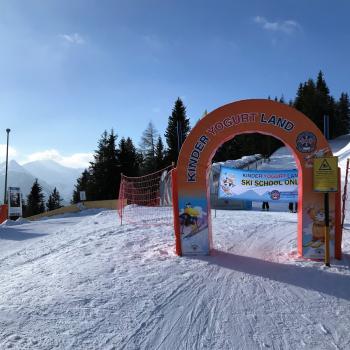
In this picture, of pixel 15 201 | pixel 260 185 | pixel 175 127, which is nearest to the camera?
pixel 260 185

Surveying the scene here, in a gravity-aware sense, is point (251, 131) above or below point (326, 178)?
above

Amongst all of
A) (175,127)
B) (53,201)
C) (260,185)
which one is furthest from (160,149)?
(260,185)

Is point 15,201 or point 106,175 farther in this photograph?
point 106,175

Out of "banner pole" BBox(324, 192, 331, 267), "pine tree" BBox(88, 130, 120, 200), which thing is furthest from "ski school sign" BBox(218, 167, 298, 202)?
"pine tree" BBox(88, 130, 120, 200)

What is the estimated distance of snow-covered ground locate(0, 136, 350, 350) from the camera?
5301mm

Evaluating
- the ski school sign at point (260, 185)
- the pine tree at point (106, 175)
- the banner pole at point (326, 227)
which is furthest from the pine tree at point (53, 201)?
the banner pole at point (326, 227)

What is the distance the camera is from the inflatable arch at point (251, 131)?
28.5 ft

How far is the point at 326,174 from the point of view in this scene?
8117 mm

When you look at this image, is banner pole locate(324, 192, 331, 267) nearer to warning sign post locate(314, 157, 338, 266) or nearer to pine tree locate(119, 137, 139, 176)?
warning sign post locate(314, 157, 338, 266)

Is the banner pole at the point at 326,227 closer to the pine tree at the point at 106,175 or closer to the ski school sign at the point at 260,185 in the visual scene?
the ski school sign at the point at 260,185

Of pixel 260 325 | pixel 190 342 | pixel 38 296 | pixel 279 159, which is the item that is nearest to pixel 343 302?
pixel 260 325

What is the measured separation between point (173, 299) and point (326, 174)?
3958mm

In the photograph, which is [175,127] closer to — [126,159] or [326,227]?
[126,159]

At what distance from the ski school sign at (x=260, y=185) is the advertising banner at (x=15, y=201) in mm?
18312
